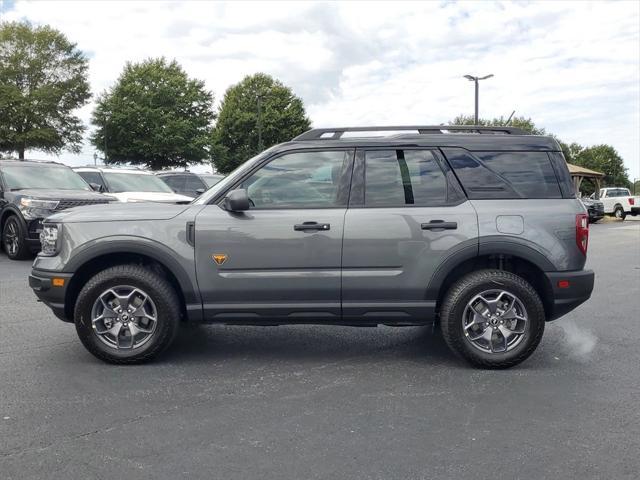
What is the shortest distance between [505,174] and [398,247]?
41.6 inches

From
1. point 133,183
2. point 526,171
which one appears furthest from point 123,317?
point 133,183

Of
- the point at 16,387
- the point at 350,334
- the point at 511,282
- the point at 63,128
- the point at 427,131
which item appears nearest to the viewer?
the point at 16,387

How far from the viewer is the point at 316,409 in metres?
3.90

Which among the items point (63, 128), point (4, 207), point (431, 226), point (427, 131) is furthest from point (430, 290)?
point (63, 128)

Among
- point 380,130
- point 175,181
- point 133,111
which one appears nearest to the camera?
point 380,130

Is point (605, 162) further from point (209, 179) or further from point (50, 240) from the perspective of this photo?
point (50, 240)

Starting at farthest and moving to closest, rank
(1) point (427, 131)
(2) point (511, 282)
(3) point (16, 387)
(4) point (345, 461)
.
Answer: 1. (1) point (427, 131)
2. (2) point (511, 282)
3. (3) point (16, 387)
4. (4) point (345, 461)

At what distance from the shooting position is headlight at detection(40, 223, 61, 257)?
16.0 feet

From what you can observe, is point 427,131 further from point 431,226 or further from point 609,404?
point 609,404

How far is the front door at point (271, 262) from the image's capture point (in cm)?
473

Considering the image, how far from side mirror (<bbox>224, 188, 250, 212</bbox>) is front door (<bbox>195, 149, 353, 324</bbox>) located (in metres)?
0.11

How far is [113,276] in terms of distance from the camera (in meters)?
4.77

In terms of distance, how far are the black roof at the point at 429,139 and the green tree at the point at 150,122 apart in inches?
1845

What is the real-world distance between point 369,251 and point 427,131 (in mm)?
1193
